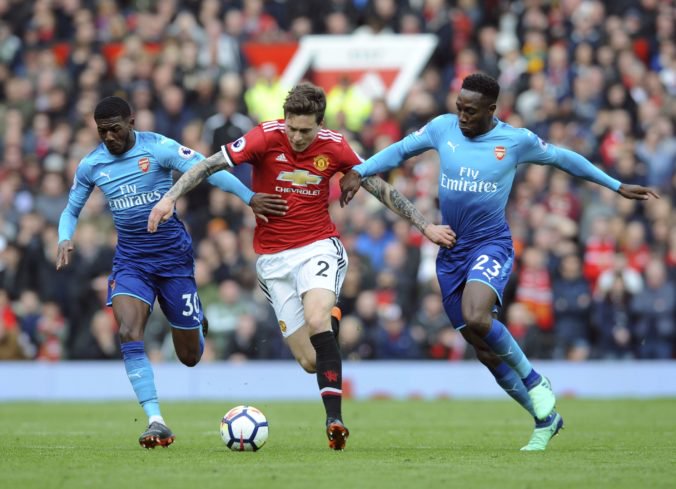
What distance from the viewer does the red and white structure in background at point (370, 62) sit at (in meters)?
24.5

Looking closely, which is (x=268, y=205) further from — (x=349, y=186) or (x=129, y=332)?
(x=129, y=332)

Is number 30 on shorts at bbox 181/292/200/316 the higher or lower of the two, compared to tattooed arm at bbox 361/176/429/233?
lower

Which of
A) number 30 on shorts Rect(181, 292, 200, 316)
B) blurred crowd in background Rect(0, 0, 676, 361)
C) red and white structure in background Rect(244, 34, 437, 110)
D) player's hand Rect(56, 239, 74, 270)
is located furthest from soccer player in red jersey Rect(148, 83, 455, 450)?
red and white structure in background Rect(244, 34, 437, 110)

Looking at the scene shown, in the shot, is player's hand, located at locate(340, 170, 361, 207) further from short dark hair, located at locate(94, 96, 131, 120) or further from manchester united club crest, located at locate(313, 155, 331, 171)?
short dark hair, located at locate(94, 96, 131, 120)

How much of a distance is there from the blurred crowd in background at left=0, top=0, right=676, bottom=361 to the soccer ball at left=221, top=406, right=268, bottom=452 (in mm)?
7362

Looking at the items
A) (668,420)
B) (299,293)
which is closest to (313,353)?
(299,293)

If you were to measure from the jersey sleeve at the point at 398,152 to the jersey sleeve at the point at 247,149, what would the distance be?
840 mm

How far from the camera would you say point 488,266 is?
11336 millimetres

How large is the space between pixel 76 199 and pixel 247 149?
1.84 metres

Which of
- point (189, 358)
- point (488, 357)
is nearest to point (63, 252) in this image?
point (189, 358)

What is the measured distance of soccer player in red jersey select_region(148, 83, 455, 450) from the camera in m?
11.1

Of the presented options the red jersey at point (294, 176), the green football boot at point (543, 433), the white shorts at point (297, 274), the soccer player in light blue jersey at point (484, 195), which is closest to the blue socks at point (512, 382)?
the soccer player in light blue jersey at point (484, 195)

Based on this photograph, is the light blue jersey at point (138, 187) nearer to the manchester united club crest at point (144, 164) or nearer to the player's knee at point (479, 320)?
the manchester united club crest at point (144, 164)

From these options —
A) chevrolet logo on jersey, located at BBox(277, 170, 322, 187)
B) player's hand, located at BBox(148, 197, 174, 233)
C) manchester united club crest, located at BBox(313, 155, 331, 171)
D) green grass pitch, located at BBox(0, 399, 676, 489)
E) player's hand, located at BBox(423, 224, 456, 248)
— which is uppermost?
manchester united club crest, located at BBox(313, 155, 331, 171)
